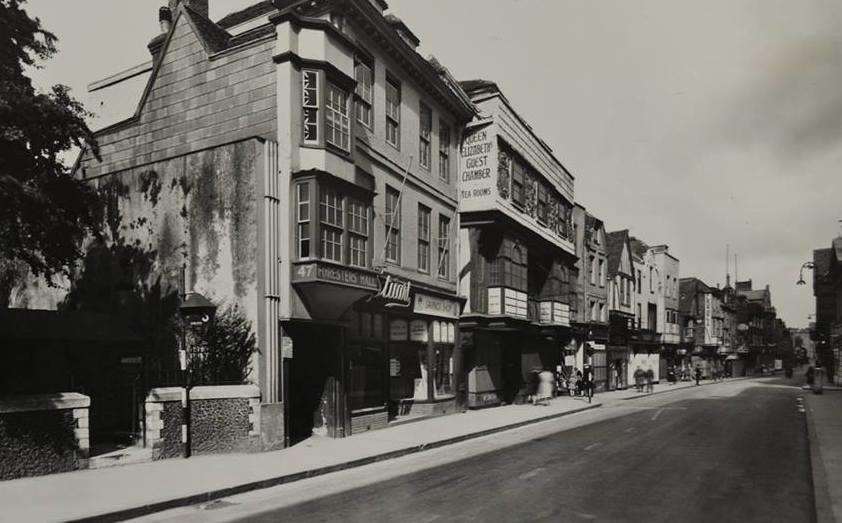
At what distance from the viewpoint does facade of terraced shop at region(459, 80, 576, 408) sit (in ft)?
82.8

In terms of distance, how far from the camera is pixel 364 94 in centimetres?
1895

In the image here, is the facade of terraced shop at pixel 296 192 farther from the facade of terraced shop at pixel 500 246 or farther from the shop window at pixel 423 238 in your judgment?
the facade of terraced shop at pixel 500 246

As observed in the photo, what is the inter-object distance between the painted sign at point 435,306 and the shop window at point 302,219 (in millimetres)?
6610

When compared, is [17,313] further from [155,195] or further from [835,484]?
[835,484]

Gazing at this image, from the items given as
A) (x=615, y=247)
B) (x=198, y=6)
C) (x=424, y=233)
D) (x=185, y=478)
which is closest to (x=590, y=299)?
(x=615, y=247)

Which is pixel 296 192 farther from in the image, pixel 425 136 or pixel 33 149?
pixel 425 136

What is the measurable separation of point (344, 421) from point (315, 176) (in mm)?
6573

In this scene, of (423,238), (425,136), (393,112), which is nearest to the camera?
(393,112)

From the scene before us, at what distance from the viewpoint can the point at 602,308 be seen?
144ft

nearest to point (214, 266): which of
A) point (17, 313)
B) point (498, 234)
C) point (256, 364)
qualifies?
point (256, 364)

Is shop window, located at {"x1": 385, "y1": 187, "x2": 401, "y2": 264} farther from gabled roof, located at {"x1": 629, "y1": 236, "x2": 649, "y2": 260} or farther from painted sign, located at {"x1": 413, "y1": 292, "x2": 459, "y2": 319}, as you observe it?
gabled roof, located at {"x1": 629, "y1": 236, "x2": 649, "y2": 260}

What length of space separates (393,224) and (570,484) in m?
11.4

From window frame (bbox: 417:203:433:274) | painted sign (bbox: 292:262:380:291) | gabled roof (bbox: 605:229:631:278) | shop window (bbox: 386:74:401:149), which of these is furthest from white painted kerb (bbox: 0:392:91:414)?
gabled roof (bbox: 605:229:631:278)

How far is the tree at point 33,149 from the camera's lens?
40.5ft
